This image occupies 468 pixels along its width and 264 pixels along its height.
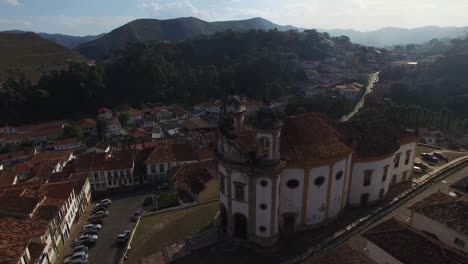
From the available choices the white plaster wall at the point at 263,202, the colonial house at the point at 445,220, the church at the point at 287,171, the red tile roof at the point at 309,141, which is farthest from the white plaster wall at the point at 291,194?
the colonial house at the point at 445,220

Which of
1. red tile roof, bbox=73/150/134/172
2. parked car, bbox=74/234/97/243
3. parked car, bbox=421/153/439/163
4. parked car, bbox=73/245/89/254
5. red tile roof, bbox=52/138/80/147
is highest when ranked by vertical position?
parked car, bbox=421/153/439/163

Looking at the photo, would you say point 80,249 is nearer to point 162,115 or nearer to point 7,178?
point 7,178

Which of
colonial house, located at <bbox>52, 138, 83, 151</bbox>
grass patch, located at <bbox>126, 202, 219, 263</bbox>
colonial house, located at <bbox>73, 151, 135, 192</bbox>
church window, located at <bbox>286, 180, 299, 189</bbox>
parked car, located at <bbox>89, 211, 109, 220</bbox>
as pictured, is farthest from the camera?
colonial house, located at <bbox>52, 138, 83, 151</bbox>

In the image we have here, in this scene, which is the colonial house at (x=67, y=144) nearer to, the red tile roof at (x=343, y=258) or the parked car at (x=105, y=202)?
the parked car at (x=105, y=202)

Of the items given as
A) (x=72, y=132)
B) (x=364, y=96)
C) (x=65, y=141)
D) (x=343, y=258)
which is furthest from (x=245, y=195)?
(x=364, y=96)

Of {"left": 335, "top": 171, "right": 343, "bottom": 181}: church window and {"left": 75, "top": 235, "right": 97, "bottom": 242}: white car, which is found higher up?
{"left": 335, "top": 171, "right": 343, "bottom": 181}: church window

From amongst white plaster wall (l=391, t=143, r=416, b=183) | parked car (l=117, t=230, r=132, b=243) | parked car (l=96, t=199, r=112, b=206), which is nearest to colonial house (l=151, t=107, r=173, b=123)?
parked car (l=96, t=199, r=112, b=206)

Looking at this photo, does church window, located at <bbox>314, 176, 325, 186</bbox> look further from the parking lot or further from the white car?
the white car
